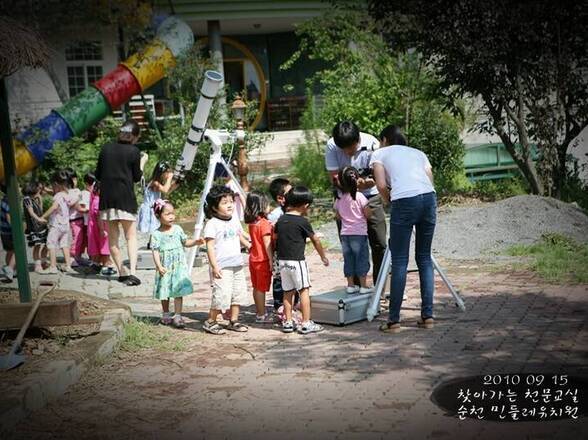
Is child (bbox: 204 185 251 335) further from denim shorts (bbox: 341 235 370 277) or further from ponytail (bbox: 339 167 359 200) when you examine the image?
ponytail (bbox: 339 167 359 200)

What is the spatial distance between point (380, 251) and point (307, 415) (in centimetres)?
310

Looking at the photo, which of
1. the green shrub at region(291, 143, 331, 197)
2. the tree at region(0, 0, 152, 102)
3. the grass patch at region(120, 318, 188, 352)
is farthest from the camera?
the tree at region(0, 0, 152, 102)

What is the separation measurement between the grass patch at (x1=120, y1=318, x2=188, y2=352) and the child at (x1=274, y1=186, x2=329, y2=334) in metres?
1.02

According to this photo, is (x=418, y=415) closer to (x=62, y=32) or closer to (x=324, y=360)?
(x=324, y=360)

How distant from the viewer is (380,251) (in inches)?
319

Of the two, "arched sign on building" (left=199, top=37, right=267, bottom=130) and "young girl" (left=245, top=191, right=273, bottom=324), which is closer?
"young girl" (left=245, top=191, right=273, bottom=324)

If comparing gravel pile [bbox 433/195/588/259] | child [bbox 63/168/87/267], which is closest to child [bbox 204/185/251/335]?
gravel pile [bbox 433/195/588/259]

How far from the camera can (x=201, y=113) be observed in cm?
1038

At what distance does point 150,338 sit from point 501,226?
6070 mm

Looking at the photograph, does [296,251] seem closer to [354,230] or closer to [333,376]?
[354,230]

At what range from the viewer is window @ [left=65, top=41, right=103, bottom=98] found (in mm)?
23375

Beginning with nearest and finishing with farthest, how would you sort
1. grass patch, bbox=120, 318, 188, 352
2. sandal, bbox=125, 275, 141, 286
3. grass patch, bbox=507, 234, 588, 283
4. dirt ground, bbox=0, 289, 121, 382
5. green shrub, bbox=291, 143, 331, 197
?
dirt ground, bbox=0, 289, 121, 382 < grass patch, bbox=120, 318, 188, 352 < grass patch, bbox=507, 234, 588, 283 < sandal, bbox=125, 275, 141, 286 < green shrub, bbox=291, 143, 331, 197

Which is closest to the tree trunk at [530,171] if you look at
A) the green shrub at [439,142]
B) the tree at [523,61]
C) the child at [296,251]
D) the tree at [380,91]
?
the tree at [523,61]

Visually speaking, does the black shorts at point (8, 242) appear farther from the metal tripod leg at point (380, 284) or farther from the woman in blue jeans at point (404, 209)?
the woman in blue jeans at point (404, 209)
